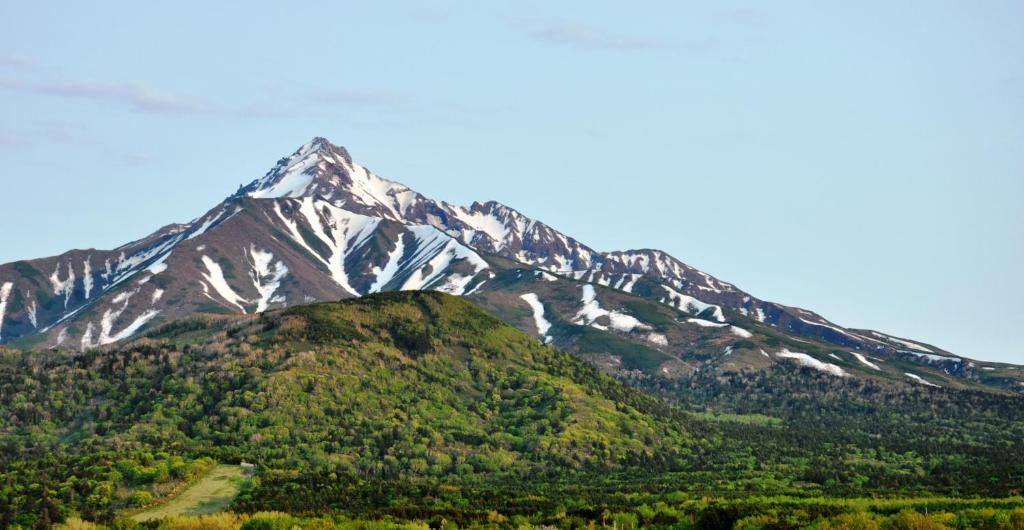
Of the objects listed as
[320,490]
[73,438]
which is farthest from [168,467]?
[73,438]

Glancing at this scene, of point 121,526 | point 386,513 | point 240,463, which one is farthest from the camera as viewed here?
point 240,463

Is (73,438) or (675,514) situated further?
(73,438)

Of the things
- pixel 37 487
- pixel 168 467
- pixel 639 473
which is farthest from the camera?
pixel 639 473

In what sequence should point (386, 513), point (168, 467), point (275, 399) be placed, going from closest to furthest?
1. point (386, 513)
2. point (168, 467)
3. point (275, 399)

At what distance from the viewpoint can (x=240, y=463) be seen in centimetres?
14812

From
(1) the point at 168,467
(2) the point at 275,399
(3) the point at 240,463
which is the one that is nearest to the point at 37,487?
(1) the point at 168,467

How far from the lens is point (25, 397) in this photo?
634ft

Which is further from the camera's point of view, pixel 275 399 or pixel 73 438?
pixel 275 399

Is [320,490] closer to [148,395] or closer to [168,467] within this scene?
[168,467]

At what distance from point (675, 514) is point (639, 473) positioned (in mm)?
68539

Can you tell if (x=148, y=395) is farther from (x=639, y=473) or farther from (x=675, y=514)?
(x=675, y=514)

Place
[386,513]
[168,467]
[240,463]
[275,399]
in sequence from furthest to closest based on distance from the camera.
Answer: [275,399], [240,463], [168,467], [386,513]

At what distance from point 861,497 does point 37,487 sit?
108913 mm

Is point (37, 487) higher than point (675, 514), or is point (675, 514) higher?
point (675, 514)
